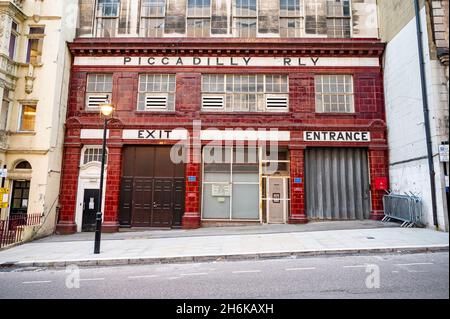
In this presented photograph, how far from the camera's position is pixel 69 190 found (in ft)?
48.5

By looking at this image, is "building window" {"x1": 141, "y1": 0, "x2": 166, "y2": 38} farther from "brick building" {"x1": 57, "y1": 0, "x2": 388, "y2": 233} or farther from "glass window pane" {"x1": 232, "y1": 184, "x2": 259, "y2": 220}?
"glass window pane" {"x1": 232, "y1": 184, "x2": 259, "y2": 220}

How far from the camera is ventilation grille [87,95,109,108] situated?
15.5 metres

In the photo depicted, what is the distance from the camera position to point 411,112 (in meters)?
12.8

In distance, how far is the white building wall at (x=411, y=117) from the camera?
1146 centimetres

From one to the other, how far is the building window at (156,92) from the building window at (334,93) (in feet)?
25.2

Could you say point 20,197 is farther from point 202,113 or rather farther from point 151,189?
point 202,113

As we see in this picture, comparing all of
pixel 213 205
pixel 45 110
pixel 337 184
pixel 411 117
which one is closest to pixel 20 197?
pixel 45 110

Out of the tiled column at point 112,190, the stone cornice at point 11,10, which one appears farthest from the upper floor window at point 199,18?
the stone cornice at point 11,10

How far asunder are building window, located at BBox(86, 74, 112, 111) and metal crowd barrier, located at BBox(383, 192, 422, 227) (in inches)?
589

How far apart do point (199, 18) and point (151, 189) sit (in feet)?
31.5

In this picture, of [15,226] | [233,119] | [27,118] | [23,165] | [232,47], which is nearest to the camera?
[15,226]

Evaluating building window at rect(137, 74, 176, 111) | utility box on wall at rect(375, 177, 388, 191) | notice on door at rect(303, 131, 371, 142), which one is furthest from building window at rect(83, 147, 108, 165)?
utility box on wall at rect(375, 177, 388, 191)

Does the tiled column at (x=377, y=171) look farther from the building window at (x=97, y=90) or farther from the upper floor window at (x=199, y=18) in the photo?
the building window at (x=97, y=90)
